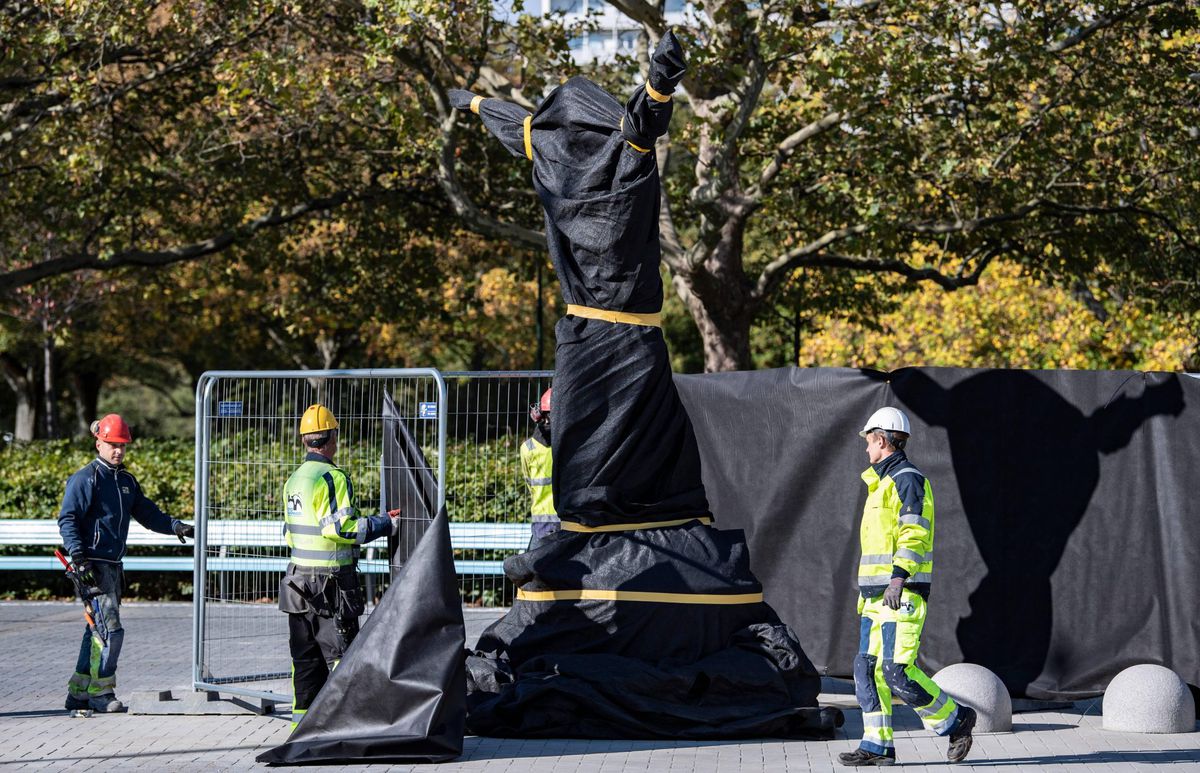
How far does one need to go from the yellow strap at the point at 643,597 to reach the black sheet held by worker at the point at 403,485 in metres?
0.81

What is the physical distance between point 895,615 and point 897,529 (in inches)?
17.4

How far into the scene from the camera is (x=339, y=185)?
19.0m

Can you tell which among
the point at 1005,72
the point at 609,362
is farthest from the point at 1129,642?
the point at 1005,72

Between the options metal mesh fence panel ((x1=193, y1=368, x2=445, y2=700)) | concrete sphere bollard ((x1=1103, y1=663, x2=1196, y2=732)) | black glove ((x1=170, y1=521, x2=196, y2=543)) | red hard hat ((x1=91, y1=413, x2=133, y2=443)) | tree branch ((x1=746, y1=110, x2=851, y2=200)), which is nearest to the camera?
concrete sphere bollard ((x1=1103, y1=663, x2=1196, y2=732))

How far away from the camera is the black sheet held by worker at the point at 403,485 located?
8.17 m

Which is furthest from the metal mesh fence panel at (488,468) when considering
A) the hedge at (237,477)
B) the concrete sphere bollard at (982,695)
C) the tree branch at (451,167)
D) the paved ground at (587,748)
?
the tree branch at (451,167)

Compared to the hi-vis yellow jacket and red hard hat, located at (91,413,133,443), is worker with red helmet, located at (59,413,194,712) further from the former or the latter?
the hi-vis yellow jacket

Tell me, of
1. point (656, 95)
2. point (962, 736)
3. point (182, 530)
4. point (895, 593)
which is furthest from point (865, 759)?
point (182, 530)

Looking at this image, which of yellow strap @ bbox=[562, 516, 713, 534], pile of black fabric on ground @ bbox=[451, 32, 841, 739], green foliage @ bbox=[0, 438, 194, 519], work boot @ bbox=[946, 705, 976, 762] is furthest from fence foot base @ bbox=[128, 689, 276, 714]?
green foliage @ bbox=[0, 438, 194, 519]

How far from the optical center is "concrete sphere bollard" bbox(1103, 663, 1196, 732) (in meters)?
7.88

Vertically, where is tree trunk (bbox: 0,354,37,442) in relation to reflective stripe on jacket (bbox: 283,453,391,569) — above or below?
above

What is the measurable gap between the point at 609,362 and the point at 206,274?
1802 centimetres

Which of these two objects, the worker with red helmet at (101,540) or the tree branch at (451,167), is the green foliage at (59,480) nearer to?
the tree branch at (451,167)

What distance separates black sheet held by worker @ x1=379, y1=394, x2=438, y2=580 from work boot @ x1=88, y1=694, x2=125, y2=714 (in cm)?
208
